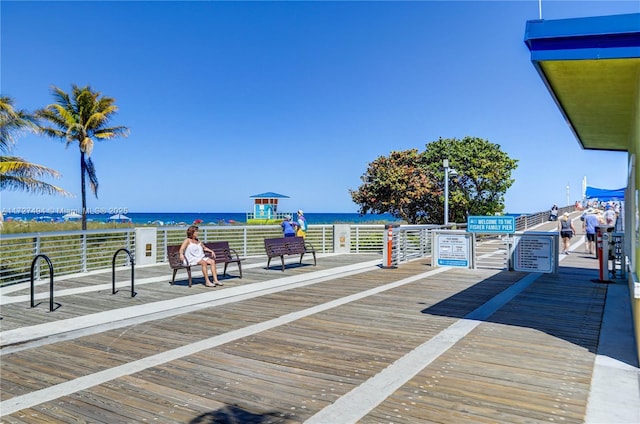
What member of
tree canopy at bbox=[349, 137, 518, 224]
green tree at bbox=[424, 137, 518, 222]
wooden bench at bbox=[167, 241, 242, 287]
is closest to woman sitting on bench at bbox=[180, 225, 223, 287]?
wooden bench at bbox=[167, 241, 242, 287]

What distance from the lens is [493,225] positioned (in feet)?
40.8

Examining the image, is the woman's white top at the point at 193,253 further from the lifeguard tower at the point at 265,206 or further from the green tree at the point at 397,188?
the lifeguard tower at the point at 265,206

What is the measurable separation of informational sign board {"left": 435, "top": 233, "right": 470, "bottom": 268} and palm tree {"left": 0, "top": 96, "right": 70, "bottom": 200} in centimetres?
1337

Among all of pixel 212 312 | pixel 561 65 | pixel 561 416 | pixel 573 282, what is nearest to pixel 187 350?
pixel 212 312

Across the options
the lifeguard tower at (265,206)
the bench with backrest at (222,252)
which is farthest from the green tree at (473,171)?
the lifeguard tower at (265,206)

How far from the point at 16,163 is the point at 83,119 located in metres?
15.2

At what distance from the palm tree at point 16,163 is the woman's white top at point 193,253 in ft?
30.9

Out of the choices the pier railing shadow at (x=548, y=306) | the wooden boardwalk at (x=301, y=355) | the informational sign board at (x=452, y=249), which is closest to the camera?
the wooden boardwalk at (x=301, y=355)

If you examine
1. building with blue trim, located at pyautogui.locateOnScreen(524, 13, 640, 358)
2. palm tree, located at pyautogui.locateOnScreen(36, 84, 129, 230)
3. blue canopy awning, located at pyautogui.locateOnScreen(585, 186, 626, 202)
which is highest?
palm tree, located at pyautogui.locateOnScreen(36, 84, 129, 230)

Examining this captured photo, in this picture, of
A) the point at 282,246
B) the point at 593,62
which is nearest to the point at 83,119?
the point at 282,246

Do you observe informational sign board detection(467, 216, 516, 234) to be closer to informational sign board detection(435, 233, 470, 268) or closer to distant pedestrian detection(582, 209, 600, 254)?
informational sign board detection(435, 233, 470, 268)

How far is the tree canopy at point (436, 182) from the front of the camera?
2994cm

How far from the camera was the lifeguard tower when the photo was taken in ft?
213

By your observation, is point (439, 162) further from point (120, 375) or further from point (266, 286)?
point (120, 375)
